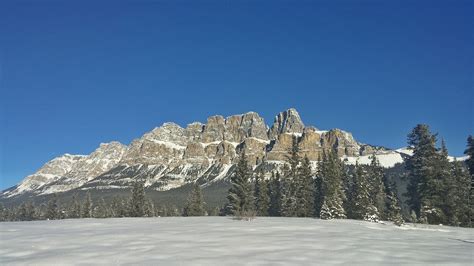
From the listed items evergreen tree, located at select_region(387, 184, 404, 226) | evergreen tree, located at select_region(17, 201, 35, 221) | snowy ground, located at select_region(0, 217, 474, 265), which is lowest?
evergreen tree, located at select_region(17, 201, 35, 221)

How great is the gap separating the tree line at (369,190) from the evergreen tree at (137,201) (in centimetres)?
2244

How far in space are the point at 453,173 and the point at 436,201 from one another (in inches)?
250

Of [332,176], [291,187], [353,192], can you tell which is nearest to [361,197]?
[353,192]

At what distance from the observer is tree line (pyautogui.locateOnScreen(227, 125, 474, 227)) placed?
4512 centimetres

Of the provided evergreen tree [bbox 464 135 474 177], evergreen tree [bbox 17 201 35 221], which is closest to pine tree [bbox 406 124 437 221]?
evergreen tree [bbox 464 135 474 177]

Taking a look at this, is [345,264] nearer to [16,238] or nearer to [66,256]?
[66,256]

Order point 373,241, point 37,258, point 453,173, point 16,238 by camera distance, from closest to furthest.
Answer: point 37,258 → point 373,241 → point 16,238 → point 453,173

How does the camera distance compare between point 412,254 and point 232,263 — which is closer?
point 232,263

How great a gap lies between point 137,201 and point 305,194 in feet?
110

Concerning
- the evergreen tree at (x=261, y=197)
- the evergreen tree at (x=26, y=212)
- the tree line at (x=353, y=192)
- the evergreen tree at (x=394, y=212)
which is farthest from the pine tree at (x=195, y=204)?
the evergreen tree at (x=26, y=212)

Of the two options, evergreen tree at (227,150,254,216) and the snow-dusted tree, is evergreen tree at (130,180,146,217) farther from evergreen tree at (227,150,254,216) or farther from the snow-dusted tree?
the snow-dusted tree

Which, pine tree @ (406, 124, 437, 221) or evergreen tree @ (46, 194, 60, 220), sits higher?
pine tree @ (406, 124, 437, 221)

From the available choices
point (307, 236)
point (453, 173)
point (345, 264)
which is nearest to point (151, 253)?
point (345, 264)

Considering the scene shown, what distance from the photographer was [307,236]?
591 inches
